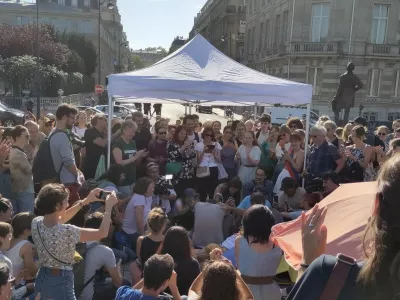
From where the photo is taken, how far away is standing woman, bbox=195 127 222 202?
751 cm

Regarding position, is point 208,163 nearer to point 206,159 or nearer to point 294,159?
point 206,159

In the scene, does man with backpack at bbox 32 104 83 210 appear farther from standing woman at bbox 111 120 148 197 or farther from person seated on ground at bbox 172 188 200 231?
person seated on ground at bbox 172 188 200 231

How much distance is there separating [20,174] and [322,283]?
481cm

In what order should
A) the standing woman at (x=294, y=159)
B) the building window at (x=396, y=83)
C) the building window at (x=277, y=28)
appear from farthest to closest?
the building window at (x=277, y=28) → the building window at (x=396, y=83) → the standing woman at (x=294, y=159)

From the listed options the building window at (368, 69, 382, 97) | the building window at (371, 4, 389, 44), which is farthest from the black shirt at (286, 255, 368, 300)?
the building window at (371, 4, 389, 44)

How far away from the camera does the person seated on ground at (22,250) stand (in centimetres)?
366

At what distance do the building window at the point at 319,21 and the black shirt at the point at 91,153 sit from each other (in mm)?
31431

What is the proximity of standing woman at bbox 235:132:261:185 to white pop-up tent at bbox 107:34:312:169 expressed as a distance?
82 cm

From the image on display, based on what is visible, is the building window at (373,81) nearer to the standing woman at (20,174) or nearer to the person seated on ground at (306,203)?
the person seated on ground at (306,203)

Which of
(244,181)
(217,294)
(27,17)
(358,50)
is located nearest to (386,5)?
(358,50)

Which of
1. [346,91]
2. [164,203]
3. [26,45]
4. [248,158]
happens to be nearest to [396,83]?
[346,91]

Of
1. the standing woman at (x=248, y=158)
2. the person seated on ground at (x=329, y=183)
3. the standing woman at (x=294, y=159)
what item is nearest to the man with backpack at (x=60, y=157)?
the standing woman at (x=248, y=158)

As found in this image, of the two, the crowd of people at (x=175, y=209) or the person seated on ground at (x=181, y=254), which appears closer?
the crowd of people at (x=175, y=209)

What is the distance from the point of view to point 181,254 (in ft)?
12.4
